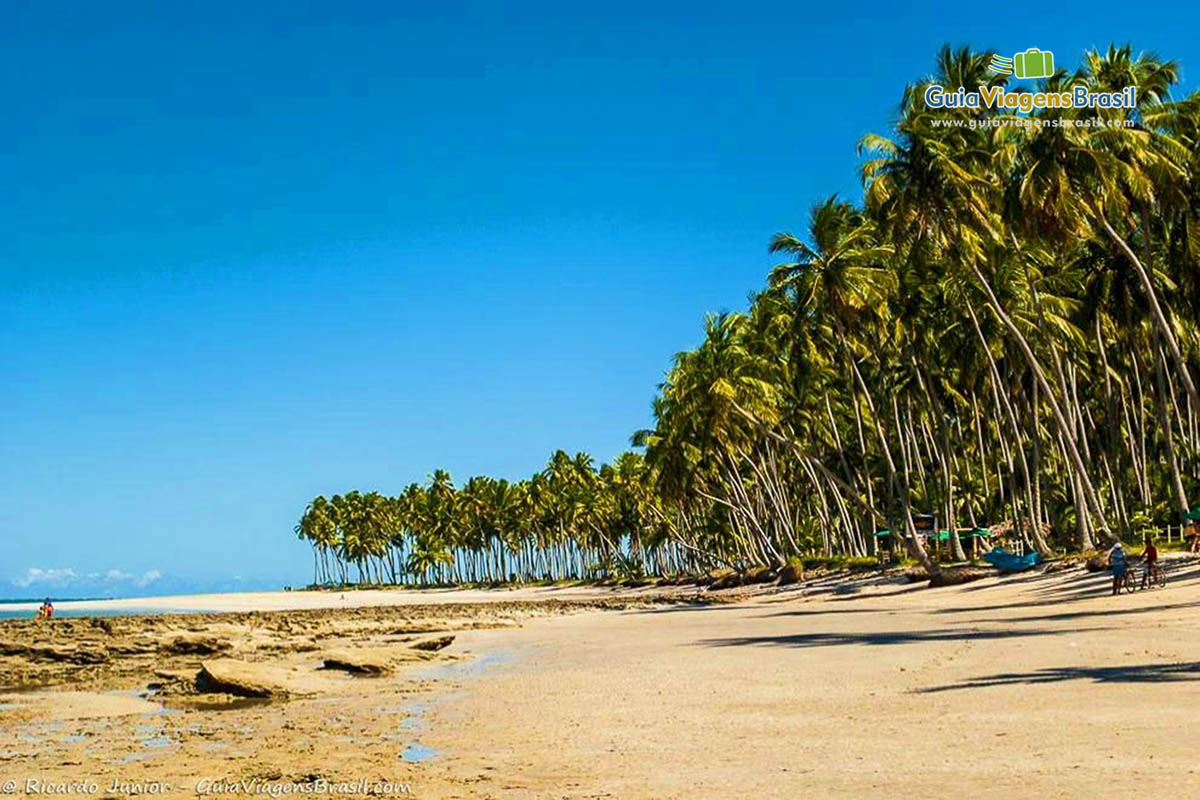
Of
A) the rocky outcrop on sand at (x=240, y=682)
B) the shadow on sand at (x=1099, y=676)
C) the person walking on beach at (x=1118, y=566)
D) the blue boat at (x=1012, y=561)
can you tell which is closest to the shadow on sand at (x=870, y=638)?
the shadow on sand at (x=1099, y=676)

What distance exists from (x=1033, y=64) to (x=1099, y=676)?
95.9ft

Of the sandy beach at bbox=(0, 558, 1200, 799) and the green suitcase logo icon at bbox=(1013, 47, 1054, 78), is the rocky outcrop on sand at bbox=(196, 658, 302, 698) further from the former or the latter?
the green suitcase logo icon at bbox=(1013, 47, 1054, 78)

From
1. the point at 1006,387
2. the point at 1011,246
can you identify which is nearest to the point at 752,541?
the point at 1006,387

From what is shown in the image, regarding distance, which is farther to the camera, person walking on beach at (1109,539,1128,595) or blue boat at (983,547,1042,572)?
blue boat at (983,547,1042,572)

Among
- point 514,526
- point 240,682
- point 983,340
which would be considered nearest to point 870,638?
point 240,682

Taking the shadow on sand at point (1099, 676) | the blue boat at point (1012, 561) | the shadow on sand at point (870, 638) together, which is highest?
the blue boat at point (1012, 561)

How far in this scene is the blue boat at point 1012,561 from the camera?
36781 mm

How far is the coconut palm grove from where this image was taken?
106ft

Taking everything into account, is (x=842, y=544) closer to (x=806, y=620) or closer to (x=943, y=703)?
(x=806, y=620)

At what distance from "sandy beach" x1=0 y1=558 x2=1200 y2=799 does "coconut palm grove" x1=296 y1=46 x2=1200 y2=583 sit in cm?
1238

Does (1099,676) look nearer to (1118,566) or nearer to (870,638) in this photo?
(870,638)

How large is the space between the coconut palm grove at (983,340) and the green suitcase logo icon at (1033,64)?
76cm

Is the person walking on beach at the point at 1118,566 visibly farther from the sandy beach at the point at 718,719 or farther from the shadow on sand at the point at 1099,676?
the shadow on sand at the point at 1099,676

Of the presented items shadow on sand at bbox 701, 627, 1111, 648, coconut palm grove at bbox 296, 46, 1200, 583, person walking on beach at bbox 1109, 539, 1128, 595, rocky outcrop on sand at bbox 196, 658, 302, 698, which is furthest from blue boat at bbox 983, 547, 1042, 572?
rocky outcrop on sand at bbox 196, 658, 302, 698
